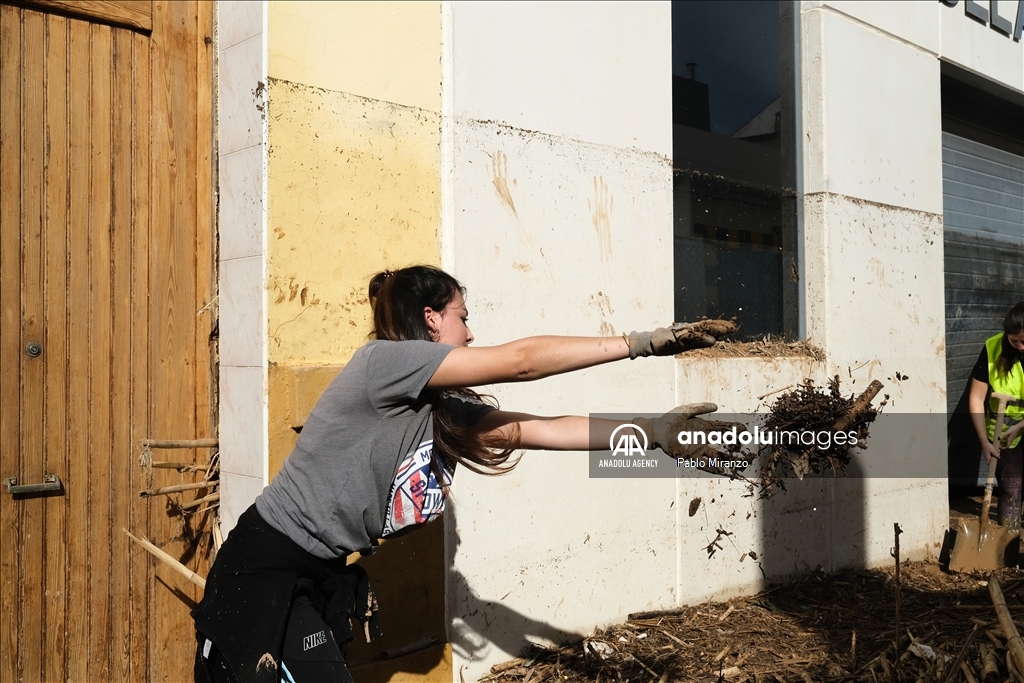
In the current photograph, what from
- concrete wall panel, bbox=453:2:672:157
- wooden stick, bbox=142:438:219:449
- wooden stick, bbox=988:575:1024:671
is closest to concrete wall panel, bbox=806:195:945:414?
concrete wall panel, bbox=453:2:672:157

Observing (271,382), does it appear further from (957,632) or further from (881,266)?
(881,266)

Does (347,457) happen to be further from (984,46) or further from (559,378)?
(984,46)

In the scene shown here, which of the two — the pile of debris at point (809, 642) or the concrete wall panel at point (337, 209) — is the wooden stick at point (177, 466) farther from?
the pile of debris at point (809, 642)

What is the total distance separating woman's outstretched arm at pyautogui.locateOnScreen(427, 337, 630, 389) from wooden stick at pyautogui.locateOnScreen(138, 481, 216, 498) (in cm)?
160

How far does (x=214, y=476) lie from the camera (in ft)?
12.0

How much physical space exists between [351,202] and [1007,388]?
222 inches

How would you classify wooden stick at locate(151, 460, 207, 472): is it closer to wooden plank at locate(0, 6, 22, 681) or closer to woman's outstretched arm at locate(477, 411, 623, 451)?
wooden plank at locate(0, 6, 22, 681)

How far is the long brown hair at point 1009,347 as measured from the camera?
6.55 metres

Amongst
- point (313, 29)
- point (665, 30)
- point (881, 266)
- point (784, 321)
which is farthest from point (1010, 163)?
point (313, 29)

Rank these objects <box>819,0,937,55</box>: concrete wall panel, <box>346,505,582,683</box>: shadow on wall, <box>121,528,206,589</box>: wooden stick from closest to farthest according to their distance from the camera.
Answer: <box>121,528,206,589</box>: wooden stick
<box>346,505,582,683</box>: shadow on wall
<box>819,0,937,55</box>: concrete wall panel

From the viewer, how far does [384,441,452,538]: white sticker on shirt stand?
2.74 metres

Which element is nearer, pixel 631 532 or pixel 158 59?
pixel 158 59

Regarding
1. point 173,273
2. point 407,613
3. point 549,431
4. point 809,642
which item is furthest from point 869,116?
point 173,273

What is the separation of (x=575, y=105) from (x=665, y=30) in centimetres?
94
